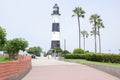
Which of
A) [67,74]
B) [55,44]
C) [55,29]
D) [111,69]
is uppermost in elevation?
[55,29]

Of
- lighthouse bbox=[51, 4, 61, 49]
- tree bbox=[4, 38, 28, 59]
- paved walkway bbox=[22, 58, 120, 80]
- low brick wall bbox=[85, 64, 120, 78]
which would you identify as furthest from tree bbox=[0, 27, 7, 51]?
low brick wall bbox=[85, 64, 120, 78]

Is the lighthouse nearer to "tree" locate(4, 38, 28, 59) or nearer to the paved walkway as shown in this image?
"tree" locate(4, 38, 28, 59)

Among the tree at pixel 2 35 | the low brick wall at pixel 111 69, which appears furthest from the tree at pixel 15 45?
the low brick wall at pixel 111 69

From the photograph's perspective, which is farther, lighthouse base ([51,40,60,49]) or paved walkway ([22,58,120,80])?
lighthouse base ([51,40,60,49])

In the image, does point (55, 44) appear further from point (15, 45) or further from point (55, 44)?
point (15, 45)

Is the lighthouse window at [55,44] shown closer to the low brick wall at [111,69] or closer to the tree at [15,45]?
the tree at [15,45]

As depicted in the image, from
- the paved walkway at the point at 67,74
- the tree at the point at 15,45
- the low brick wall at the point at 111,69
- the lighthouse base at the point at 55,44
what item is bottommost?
the paved walkway at the point at 67,74

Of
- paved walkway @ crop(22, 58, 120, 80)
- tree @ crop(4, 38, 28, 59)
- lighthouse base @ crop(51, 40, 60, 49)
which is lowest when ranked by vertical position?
paved walkway @ crop(22, 58, 120, 80)

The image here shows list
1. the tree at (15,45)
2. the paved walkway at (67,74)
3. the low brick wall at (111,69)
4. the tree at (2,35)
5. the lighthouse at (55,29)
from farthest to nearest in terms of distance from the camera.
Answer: the lighthouse at (55,29) < the tree at (15,45) < the tree at (2,35) < the low brick wall at (111,69) < the paved walkway at (67,74)

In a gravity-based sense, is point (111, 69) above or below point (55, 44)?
below

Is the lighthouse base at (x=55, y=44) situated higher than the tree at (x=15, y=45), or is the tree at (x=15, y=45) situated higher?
the lighthouse base at (x=55, y=44)

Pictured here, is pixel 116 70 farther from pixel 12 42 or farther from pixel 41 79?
pixel 12 42

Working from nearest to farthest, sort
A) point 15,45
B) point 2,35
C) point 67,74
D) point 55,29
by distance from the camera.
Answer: point 67,74 → point 2,35 → point 15,45 → point 55,29

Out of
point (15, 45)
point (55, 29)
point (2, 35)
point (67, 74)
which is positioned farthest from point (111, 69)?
point (55, 29)
